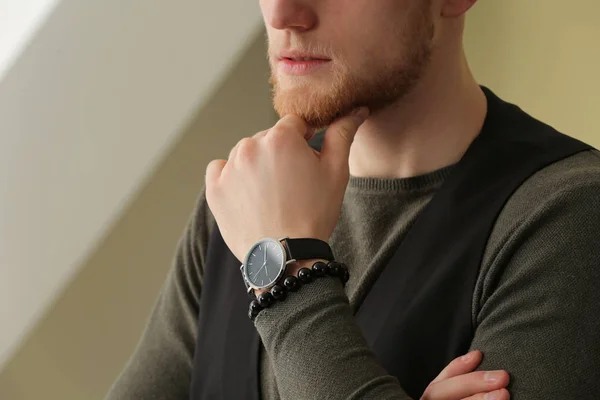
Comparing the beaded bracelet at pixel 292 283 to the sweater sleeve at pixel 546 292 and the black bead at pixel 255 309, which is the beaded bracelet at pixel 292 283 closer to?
the black bead at pixel 255 309

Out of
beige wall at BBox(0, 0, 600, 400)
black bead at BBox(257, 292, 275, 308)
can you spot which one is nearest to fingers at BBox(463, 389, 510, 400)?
black bead at BBox(257, 292, 275, 308)

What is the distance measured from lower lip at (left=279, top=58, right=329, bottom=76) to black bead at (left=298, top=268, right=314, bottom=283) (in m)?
0.30

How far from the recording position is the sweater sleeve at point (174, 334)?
124 cm

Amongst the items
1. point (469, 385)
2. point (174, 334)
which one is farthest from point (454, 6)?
point (174, 334)

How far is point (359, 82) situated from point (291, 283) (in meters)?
0.32

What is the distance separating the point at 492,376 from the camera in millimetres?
813

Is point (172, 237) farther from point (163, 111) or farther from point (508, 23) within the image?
point (508, 23)

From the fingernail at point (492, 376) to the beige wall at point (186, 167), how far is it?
0.86 meters

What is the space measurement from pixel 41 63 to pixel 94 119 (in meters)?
0.14

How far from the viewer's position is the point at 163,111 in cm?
159

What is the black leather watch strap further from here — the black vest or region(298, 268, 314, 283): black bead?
the black vest

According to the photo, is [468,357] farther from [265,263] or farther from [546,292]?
[265,263]

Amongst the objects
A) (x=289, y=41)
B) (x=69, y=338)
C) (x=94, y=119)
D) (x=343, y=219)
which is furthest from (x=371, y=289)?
(x=69, y=338)

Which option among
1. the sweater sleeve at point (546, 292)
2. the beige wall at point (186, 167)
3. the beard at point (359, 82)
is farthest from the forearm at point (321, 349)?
the beige wall at point (186, 167)
